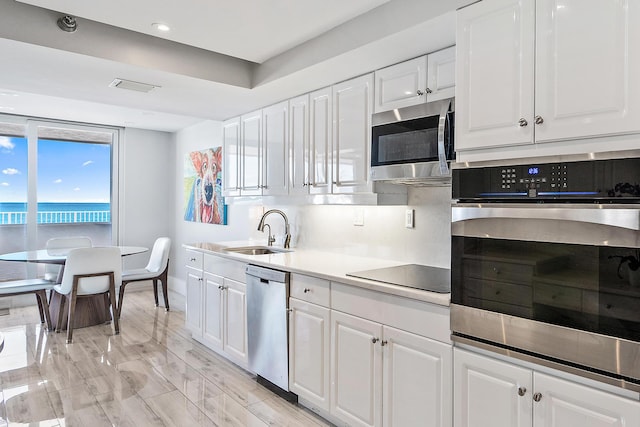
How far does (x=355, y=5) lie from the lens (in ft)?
7.16

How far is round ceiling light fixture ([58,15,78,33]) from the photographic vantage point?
235 centimetres

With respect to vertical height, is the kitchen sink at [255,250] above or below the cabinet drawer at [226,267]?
above

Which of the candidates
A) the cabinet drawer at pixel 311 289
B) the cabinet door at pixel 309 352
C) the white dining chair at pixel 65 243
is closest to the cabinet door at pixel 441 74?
the cabinet drawer at pixel 311 289

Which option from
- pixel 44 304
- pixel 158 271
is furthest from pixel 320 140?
pixel 44 304

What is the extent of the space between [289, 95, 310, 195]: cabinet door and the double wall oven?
1551 mm

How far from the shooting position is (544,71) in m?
1.57

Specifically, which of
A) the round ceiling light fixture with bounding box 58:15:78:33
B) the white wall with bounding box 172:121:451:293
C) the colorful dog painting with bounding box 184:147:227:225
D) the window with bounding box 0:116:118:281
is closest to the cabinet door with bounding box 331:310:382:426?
the white wall with bounding box 172:121:451:293

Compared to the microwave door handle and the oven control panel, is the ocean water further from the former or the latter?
the oven control panel

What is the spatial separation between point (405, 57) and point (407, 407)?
1.90m

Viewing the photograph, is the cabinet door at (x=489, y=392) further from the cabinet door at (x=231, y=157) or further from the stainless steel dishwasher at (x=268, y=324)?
the cabinet door at (x=231, y=157)

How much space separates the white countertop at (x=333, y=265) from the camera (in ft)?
6.44

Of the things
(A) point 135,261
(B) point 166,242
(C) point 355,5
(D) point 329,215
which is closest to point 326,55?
(C) point 355,5

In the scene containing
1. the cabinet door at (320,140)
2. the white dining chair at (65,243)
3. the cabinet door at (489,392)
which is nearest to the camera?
the cabinet door at (489,392)

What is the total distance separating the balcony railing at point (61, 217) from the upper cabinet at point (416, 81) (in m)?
5.19
